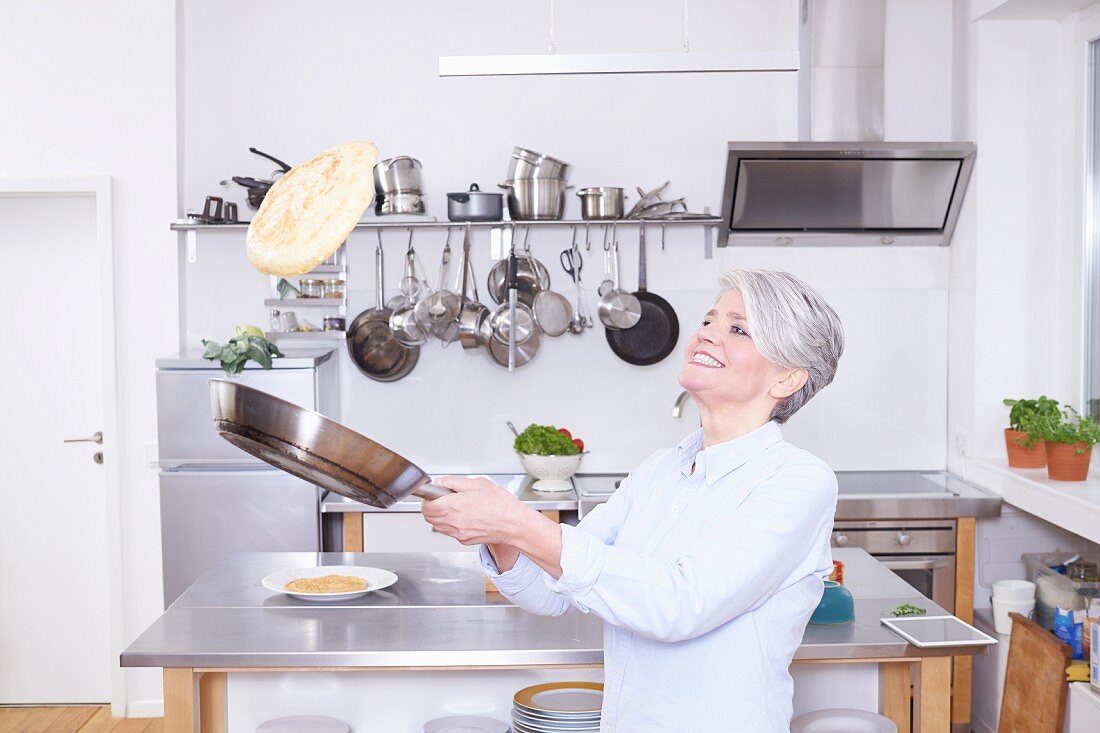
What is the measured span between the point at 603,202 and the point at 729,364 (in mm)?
2590

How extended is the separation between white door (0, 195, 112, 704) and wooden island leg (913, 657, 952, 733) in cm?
333

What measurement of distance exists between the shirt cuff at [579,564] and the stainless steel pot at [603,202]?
2855mm

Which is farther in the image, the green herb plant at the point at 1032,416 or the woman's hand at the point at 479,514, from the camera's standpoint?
the green herb plant at the point at 1032,416

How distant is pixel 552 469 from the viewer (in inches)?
156

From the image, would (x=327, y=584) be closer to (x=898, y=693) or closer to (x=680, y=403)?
(x=898, y=693)

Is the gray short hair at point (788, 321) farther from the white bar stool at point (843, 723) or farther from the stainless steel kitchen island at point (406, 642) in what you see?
the white bar stool at point (843, 723)

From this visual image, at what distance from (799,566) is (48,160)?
3.69 m

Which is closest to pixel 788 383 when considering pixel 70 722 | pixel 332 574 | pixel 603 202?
pixel 332 574

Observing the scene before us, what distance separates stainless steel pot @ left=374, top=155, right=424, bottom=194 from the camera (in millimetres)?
4105

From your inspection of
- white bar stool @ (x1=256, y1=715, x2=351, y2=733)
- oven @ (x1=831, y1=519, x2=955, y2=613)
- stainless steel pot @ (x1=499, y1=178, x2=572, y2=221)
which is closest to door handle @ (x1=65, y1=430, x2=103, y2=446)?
stainless steel pot @ (x1=499, y1=178, x2=572, y2=221)

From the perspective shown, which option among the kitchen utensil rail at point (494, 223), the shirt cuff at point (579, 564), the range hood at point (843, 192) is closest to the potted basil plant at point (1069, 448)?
the range hood at point (843, 192)

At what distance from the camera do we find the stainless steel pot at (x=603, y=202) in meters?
4.06

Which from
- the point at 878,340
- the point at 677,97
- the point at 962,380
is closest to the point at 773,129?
the point at 677,97

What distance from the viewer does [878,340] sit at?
4.35m
